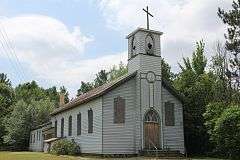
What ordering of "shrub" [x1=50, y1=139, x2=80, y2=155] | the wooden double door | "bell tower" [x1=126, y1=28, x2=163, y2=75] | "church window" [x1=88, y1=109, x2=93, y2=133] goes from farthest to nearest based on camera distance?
"shrub" [x1=50, y1=139, x2=80, y2=155] → "church window" [x1=88, y1=109, x2=93, y2=133] → "bell tower" [x1=126, y1=28, x2=163, y2=75] → the wooden double door

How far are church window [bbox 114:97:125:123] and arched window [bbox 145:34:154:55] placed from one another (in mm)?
4955

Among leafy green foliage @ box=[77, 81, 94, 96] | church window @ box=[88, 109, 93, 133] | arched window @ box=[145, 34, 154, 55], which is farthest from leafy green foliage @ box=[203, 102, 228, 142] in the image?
leafy green foliage @ box=[77, 81, 94, 96]

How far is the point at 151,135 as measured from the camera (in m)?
32.4

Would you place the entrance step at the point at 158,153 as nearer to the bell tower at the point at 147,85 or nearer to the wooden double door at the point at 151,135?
the bell tower at the point at 147,85

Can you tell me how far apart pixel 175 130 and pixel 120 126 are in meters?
5.55

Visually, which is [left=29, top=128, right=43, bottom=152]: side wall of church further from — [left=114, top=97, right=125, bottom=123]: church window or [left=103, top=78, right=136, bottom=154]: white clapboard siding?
[left=114, top=97, right=125, bottom=123]: church window

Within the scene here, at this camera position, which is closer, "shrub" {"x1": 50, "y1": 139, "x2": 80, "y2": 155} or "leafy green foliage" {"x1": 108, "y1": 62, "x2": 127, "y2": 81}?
"shrub" {"x1": 50, "y1": 139, "x2": 80, "y2": 155}

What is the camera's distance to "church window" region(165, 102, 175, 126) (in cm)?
3388

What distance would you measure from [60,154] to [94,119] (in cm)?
568

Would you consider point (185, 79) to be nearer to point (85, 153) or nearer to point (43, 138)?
point (85, 153)

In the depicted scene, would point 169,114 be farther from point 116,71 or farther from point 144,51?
point 116,71

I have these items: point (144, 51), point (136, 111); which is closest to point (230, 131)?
point (136, 111)

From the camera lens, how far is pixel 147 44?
3359 cm

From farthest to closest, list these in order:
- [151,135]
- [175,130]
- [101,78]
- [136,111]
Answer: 1. [101,78]
2. [175,130]
3. [151,135]
4. [136,111]
